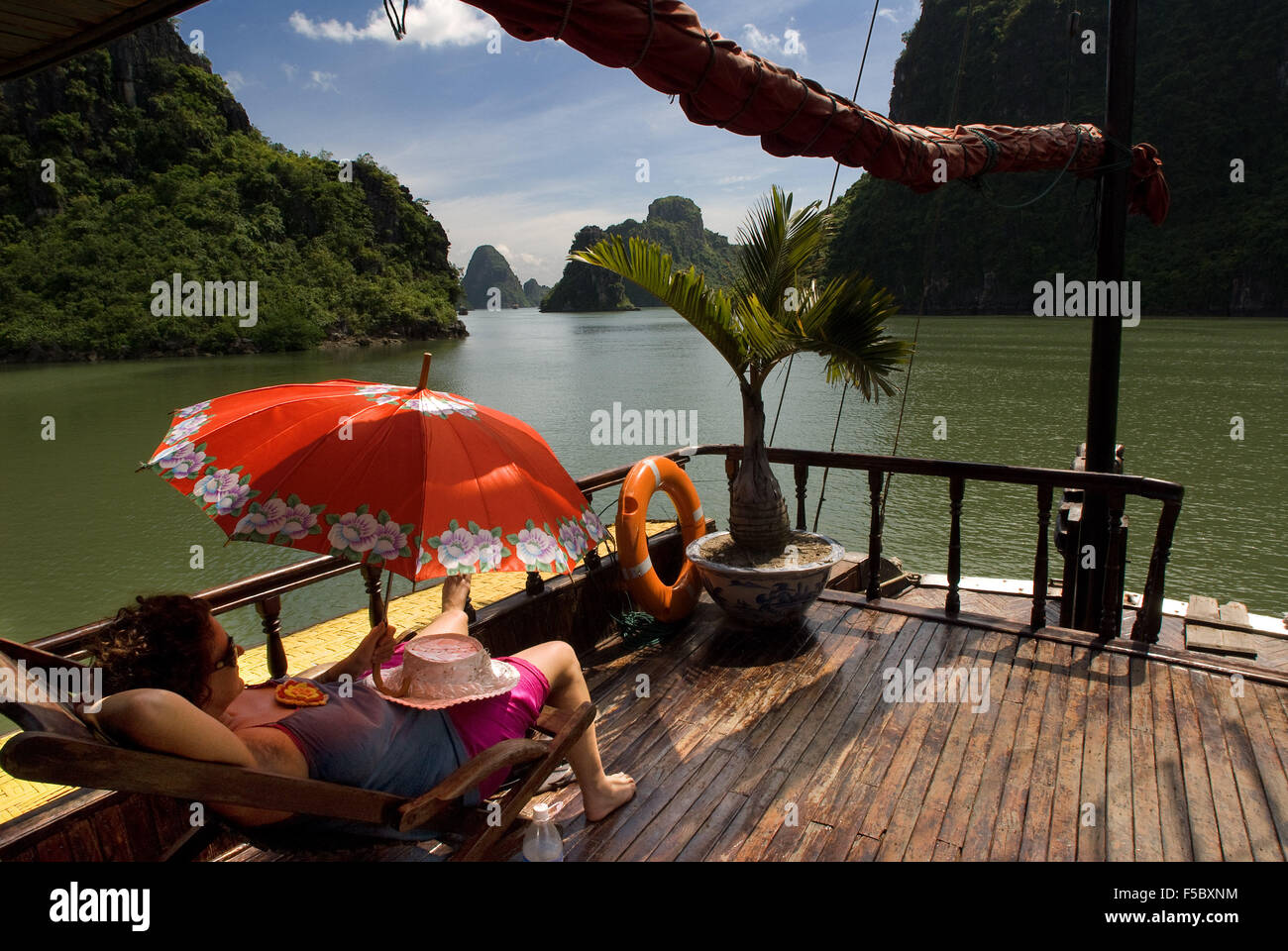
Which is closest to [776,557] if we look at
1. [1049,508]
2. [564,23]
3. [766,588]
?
[766,588]

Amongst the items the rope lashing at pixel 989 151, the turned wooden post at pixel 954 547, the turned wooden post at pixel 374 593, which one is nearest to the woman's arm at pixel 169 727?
the turned wooden post at pixel 374 593

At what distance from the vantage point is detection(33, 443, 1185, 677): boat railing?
2174 mm

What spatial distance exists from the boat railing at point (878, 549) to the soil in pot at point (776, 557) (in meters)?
0.31

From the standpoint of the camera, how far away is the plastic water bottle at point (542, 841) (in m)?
1.99

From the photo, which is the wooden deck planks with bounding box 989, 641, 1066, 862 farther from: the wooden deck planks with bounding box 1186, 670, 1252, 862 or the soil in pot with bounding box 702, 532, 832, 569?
the soil in pot with bounding box 702, 532, 832, 569

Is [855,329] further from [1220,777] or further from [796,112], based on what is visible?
[1220,777]

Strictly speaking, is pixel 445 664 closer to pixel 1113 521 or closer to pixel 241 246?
pixel 1113 521

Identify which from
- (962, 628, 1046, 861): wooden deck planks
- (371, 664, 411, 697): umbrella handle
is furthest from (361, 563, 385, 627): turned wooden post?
(962, 628, 1046, 861): wooden deck planks

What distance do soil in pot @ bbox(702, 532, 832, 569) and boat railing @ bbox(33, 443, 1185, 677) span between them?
0.31 m

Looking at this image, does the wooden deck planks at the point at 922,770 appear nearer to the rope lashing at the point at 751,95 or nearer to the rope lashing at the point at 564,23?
the rope lashing at the point at 751,95

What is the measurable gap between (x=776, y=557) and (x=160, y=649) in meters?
2.63

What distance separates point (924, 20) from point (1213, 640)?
98898mm

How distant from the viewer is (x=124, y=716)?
4.00 feet
